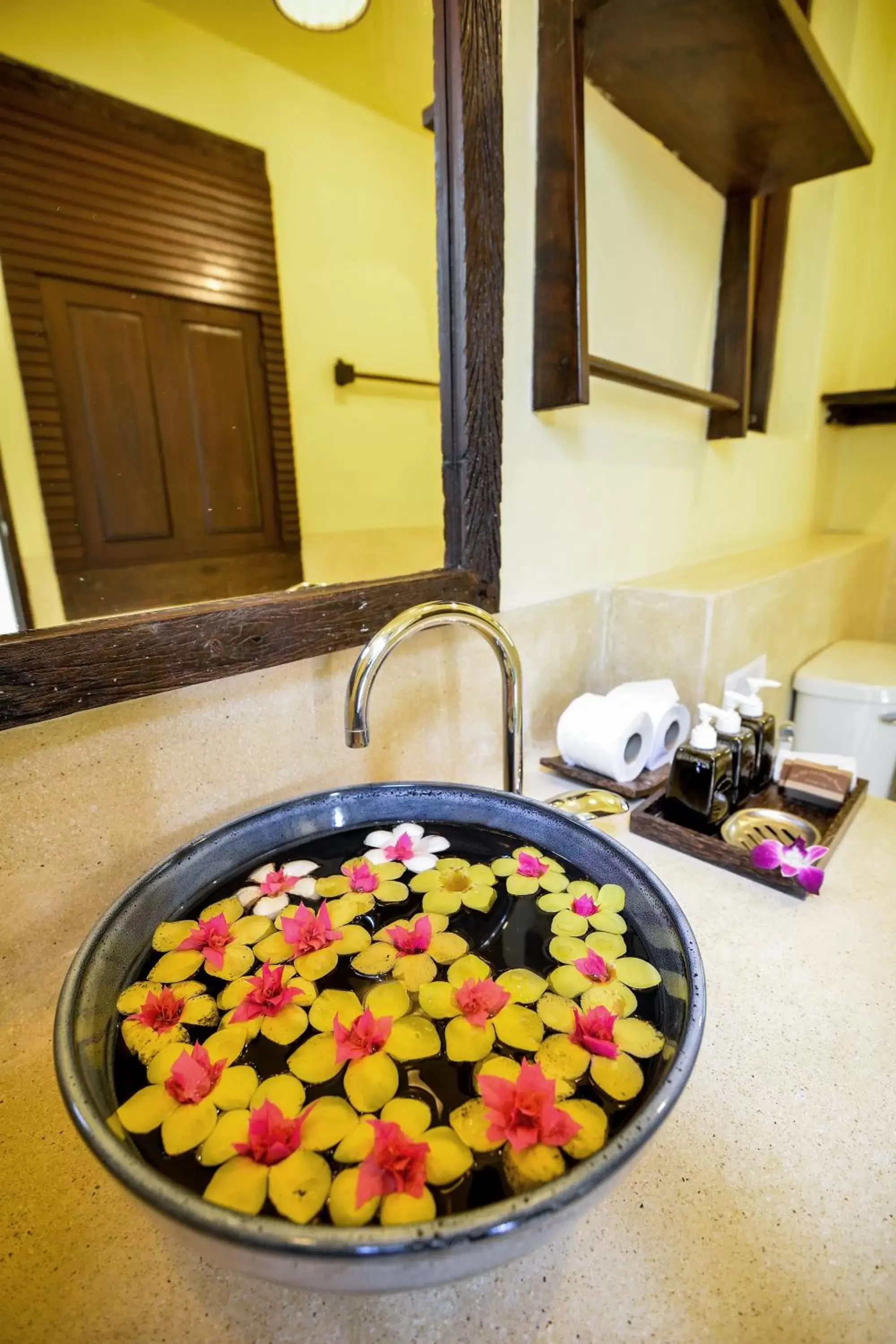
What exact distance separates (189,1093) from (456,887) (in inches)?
10.0

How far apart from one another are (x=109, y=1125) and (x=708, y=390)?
153 cm

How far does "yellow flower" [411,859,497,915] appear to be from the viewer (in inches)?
19.9

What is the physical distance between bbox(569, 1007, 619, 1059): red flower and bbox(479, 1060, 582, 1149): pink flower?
3cm

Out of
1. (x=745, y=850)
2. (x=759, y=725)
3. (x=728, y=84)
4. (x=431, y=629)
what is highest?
(x=728, y=84)

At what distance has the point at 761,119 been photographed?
0.97 metres

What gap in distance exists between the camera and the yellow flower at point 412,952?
0.44 meters

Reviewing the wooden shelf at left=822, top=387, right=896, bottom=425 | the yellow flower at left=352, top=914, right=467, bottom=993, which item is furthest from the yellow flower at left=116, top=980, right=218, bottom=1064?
the wooden shelf at left=822, top=387, right=896, bottom=425

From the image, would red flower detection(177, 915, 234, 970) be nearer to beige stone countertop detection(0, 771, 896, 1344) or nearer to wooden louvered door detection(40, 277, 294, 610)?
beige stone countertop detection(0, 771, 896, 1344)

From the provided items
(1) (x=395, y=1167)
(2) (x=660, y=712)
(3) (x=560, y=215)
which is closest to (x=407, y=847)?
(1) (x=395, y=1167)

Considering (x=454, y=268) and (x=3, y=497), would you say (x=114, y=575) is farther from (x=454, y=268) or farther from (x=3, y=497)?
(x=454, y=268)

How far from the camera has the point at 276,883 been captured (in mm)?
521

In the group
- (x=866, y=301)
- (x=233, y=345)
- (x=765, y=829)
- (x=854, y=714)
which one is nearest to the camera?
(x=765, y=829)

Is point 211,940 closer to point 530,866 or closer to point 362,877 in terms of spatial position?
point 362,877

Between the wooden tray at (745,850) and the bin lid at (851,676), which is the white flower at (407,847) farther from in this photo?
the bin lid at (851,676)
